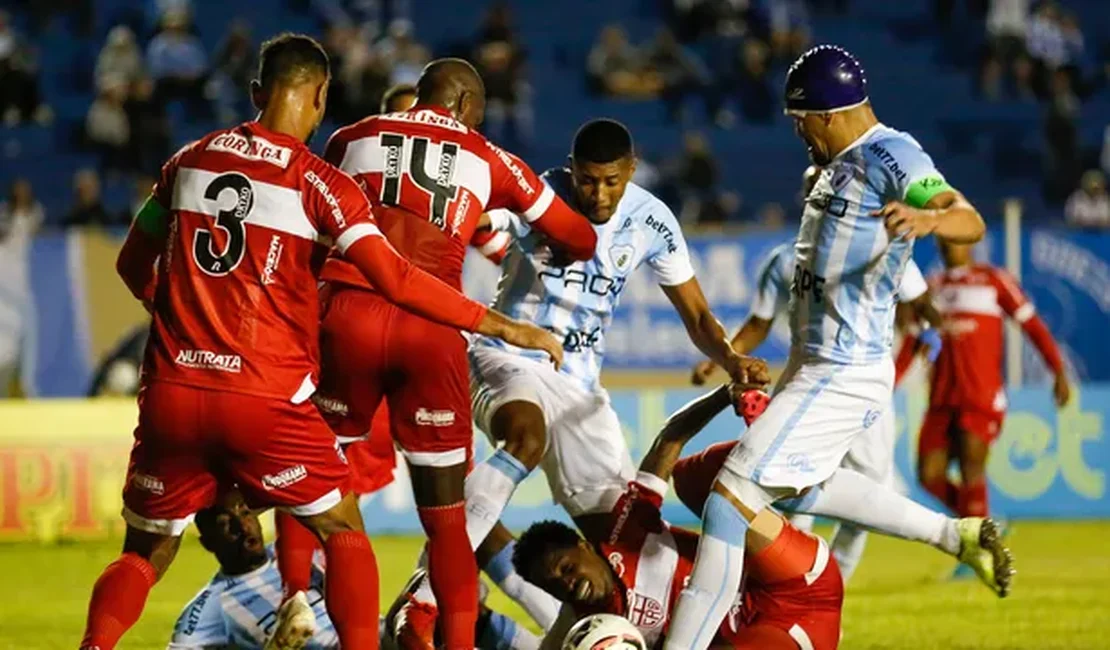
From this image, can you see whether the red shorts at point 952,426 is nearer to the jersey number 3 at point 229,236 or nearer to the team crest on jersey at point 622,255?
the team crest on jersey at point 622,255

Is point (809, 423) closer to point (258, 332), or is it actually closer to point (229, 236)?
point (258, 332)

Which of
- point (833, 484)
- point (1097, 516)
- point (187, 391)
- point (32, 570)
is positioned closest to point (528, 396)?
point (833, 484)

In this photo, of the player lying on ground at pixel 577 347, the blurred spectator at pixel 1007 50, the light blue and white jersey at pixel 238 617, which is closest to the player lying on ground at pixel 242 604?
the light blue and white jersey at pixel 238 617

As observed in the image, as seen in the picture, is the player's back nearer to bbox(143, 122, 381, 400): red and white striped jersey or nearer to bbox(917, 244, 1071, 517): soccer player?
bbox(917, 244, 1071, 517): soccer player

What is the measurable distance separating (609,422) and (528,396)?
612 mm

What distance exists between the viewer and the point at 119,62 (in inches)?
926

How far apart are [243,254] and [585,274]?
2.58 metres

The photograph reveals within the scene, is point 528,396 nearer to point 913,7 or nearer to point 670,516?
point 670,516

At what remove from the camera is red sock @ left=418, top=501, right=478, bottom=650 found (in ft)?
26.3

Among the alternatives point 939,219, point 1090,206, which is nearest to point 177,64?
point 1090,206

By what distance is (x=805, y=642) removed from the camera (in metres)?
8.05

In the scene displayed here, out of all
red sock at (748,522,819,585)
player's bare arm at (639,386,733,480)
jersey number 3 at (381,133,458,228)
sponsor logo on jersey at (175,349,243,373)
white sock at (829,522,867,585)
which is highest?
jersey number 3 at (381,133,458,228)

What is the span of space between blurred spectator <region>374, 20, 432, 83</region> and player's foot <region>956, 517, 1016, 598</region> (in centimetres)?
1544

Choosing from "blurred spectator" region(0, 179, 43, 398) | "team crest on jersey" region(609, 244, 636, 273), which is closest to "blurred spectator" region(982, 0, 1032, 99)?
"blurred spectator" region(0, 179, 43, 398)
